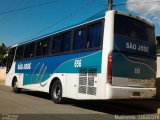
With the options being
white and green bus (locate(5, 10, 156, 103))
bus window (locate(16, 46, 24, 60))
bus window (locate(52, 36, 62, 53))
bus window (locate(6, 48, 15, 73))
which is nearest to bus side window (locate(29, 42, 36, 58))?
bus window (locate(16, 46, 24, 60))

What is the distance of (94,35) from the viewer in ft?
37.3

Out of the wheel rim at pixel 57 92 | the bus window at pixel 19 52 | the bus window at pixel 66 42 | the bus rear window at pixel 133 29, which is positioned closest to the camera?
the bus rear window at pixel 133 29

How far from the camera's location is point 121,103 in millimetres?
14805

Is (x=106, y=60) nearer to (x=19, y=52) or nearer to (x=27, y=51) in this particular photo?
(x=27, y=51)

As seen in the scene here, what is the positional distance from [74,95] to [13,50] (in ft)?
32.2

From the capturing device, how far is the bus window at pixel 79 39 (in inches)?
474

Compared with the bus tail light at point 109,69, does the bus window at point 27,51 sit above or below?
above

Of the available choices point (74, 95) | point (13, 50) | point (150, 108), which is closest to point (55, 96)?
point (74, 95)

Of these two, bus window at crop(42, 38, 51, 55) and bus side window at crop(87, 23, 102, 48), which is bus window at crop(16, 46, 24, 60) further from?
bus side window at crop(87, 23, 102, 48)

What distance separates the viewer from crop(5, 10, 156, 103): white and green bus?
10.6 metres

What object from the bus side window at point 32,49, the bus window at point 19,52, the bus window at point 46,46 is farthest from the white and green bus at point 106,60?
the bus window at point 19,52

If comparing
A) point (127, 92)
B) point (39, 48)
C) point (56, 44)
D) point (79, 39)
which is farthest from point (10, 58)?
point (127, 92)

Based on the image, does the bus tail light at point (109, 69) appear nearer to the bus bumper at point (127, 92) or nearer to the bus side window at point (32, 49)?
the bus bumper at point (127, 92)

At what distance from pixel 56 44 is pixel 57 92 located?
7.42 feet
